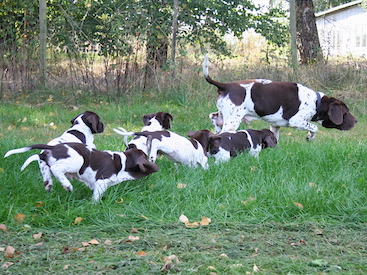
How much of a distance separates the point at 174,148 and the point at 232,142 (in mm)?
1276

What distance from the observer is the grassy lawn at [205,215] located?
3984 mm

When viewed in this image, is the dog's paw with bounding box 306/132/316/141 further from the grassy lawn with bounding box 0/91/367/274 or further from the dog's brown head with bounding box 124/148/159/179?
the dog's brown head with bounding box 124/148/159/179

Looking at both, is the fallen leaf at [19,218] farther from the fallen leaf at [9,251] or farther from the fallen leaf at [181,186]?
the fallen leaf at [181,186]

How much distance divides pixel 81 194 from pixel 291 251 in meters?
2.42

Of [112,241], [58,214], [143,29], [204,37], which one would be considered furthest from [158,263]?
[204,37]

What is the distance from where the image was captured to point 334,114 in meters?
8.34

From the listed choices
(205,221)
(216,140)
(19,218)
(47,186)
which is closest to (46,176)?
(47,186)

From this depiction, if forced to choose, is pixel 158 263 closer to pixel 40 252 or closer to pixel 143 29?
pixel 40 252

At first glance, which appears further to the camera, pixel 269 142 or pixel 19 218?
pixel 269 142

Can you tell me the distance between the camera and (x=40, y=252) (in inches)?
166

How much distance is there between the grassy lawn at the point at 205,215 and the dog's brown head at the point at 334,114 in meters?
0.89

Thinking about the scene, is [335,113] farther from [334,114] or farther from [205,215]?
[205,215]

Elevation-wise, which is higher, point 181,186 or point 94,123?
point 94,123

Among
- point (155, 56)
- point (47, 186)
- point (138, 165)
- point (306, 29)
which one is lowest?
point (47, 186)
